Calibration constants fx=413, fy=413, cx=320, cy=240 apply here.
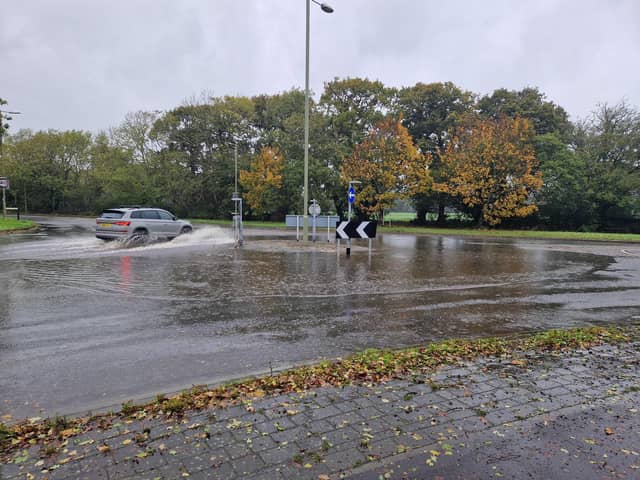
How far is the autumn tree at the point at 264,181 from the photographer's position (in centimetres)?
4381

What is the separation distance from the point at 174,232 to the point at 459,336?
18.0m

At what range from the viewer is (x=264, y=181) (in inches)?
1735

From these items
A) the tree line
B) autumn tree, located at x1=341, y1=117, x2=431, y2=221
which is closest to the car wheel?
the tree line

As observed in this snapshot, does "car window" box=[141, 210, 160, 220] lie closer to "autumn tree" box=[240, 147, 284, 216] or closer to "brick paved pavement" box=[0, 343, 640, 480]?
"brick paved pavement" box=[0, 343, 640, 480]

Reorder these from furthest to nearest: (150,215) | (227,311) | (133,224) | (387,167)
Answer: (387,167) → (150,215) → (133,224) → (227,311)

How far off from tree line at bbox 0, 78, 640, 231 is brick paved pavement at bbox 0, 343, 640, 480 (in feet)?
104

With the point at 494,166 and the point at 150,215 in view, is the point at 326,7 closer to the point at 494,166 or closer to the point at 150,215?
the point at 150,215

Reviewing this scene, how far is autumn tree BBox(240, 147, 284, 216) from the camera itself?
43812mm

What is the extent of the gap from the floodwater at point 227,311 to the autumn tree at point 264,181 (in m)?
30.1

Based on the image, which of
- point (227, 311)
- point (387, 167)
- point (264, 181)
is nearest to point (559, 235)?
point (387, 167)

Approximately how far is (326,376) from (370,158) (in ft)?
116

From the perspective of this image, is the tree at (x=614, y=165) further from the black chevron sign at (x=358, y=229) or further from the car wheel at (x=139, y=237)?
the car wheel at (x=139, y=237)

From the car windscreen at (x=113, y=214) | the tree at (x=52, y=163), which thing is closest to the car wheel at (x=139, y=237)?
the car windscreen at (x=113, y=214)

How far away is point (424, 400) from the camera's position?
3738mm
